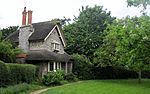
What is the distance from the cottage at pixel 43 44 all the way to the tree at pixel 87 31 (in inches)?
234

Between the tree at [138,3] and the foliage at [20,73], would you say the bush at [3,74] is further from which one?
the tree at [138,3]

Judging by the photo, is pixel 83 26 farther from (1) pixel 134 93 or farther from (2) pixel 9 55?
(1) pixel 134 93

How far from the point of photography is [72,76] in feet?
132

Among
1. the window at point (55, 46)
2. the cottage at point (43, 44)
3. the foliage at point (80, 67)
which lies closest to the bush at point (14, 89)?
the cottage at point (43, 44)

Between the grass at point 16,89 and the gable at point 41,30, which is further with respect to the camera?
the gable at point 41,30

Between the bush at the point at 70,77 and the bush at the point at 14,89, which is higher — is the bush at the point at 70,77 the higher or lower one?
the higher one

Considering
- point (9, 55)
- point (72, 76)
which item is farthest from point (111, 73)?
point (9, 55)

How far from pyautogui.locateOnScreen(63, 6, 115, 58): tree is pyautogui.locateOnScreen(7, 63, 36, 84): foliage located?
1948cm

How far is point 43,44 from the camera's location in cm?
4166

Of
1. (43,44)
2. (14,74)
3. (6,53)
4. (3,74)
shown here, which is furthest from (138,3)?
(43,44)

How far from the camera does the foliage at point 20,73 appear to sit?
2719 cm

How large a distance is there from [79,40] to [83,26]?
9.41 feet

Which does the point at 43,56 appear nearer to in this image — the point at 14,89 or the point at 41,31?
the point at 41,31

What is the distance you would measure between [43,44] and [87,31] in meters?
A: 12.6
